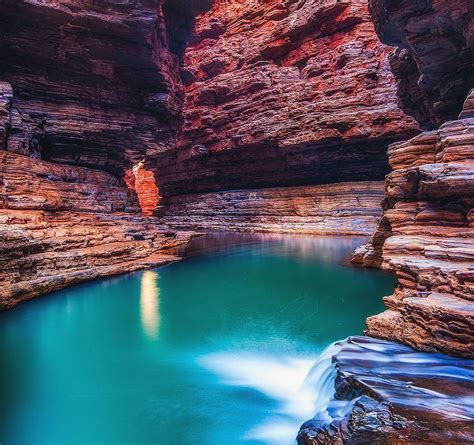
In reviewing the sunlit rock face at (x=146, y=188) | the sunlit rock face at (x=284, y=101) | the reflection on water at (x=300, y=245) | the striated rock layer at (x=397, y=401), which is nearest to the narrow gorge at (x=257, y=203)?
the striated rock layer at (x=397, y=401)

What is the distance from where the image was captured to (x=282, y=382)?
186 inches

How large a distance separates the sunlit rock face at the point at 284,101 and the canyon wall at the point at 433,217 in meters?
10.8

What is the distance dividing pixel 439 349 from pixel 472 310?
61cm

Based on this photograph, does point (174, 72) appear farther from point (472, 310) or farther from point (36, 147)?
point (472, 310)

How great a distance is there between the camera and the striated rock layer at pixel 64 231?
28.8 feet

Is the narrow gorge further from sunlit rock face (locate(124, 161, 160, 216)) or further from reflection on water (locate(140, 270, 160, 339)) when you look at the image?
sunlit rock face (locate(124, 161, 160, 216))

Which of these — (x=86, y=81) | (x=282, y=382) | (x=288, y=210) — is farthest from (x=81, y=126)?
(x=282, y=382)

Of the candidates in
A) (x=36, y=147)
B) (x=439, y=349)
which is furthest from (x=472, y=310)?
(x=36, y=147)

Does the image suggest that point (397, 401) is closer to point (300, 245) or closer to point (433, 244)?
point (433, 244)

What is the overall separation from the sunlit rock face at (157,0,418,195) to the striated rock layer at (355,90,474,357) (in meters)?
14.5

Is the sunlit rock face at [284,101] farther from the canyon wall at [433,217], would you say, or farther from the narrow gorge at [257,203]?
the canyon wall at [433,217]

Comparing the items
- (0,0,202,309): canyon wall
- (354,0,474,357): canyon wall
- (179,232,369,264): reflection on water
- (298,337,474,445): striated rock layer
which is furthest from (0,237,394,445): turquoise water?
(179,232,369,264): reflection on water

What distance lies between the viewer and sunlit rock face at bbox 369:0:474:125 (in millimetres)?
8977

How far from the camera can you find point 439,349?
4.09 metres
